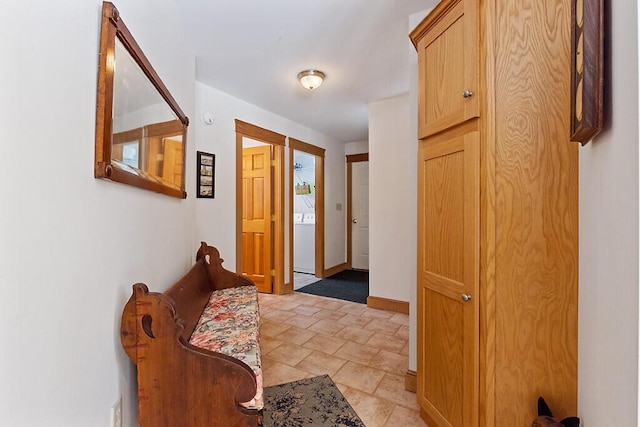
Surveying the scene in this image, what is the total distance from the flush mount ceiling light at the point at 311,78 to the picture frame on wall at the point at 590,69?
7.35 ft

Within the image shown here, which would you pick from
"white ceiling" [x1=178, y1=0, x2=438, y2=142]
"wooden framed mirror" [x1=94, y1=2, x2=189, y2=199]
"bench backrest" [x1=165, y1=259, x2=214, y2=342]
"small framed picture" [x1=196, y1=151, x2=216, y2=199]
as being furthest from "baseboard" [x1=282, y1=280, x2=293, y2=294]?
"wooden framed mirror" [x1=94, y1=2, x2=189, y2=199]

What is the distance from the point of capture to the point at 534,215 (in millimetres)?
1123

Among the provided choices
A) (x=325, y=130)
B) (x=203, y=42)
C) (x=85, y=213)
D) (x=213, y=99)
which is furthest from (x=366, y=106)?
(x=85, y=213)

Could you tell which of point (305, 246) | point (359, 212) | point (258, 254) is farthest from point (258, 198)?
point (359, 212)

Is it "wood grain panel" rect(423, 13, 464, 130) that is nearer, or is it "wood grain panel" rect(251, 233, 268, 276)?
"wood grain panel" rect(423, 13, 464, 130)

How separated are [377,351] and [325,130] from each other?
3492 mm

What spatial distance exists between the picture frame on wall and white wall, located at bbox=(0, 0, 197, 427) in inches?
51.6

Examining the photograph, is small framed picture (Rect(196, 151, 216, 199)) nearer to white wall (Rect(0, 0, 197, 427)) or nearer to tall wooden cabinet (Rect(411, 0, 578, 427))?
white wall (Rect(0, 0, 197, 427))

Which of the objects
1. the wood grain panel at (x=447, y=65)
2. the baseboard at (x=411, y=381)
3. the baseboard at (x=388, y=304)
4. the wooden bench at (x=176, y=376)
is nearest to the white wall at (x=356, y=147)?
the baseboard at (x=388, y=304)

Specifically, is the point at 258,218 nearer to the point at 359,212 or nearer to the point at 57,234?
the point at 359,212

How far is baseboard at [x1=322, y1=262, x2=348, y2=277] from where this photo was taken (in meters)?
5.07

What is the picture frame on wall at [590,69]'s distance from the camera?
27.0 inches

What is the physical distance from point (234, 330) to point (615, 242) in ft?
5.05

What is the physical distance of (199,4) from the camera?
186cm
